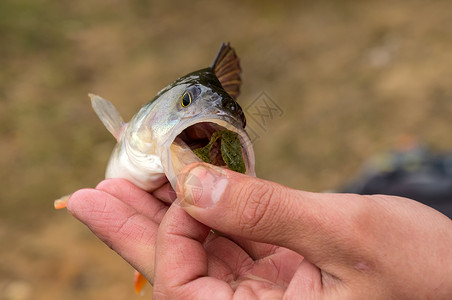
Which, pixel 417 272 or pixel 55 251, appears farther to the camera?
pixel 55 251

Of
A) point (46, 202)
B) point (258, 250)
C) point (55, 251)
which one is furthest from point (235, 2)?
point (258, 250)

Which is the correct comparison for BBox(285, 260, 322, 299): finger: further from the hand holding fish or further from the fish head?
the fish head

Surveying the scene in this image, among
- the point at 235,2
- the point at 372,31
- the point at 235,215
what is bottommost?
the point at 235,215

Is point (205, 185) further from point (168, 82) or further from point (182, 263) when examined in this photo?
A: point (168, 82)

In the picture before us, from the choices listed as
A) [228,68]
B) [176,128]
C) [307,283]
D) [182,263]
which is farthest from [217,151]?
[228,68]

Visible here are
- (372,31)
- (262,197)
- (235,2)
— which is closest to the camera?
(262,197)

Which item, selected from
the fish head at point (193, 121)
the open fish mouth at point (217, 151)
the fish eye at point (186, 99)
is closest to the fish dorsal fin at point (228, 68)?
the fish head at point (193, 121)

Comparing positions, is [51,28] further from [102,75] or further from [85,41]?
[102,75]

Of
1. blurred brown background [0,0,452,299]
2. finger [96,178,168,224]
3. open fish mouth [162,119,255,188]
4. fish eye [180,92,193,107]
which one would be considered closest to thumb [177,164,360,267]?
open fish mouth [162,119,255,188]
